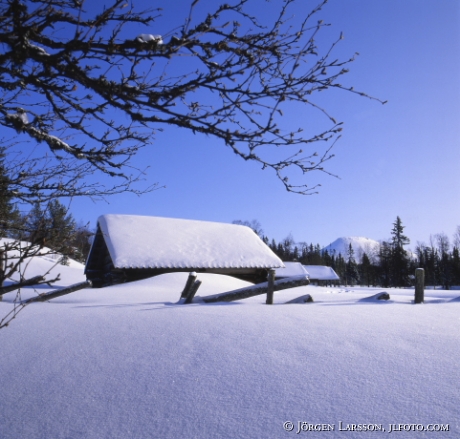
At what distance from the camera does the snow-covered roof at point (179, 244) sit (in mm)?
15648

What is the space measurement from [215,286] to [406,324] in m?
8.29

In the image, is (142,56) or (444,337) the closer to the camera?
(142,56)

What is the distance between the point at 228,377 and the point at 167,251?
13.9 m

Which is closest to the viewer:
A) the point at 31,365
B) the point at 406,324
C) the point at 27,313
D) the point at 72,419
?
the point at 72,419

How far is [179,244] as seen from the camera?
17.7 metres

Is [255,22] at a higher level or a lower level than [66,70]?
higher

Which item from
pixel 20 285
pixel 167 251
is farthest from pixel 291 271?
pixel 20 285

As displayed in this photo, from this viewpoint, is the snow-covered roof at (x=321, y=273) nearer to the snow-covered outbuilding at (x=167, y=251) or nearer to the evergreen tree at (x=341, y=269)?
the snow-covered outbuilding at (x=167, y=251)

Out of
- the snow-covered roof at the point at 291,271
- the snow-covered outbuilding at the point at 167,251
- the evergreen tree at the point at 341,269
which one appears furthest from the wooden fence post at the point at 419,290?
the evergreen tree at the point at 341,269

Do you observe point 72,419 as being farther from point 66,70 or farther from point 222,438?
point 66,70

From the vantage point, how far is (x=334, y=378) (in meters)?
2.94

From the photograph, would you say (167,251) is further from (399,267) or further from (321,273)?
(399,267)

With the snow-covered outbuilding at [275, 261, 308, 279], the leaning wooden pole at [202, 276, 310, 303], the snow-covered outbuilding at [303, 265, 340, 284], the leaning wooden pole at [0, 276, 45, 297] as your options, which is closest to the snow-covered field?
the leaning wooden pole at [0, 276, 45, 297]

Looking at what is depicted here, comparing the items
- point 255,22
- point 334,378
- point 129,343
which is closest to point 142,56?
point 255,22
